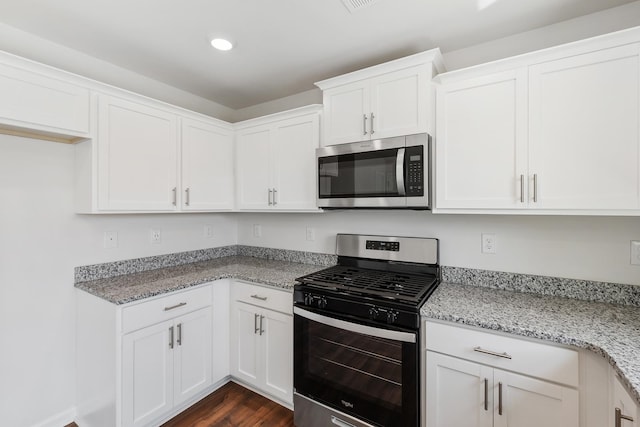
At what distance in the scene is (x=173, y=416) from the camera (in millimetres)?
2031

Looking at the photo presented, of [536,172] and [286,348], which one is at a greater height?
[536,172]

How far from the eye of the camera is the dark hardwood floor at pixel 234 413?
198cm

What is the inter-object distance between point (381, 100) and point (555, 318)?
60.1 inches

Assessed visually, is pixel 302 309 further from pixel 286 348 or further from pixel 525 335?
pixel 525 335

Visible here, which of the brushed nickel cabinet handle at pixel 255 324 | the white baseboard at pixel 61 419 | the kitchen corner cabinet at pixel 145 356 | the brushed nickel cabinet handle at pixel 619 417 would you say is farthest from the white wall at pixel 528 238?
the white baseboard at pixel 61 419

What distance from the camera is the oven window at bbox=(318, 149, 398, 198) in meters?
1.87

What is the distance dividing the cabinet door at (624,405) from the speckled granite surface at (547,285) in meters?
0.69

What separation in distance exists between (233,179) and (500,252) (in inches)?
88.1

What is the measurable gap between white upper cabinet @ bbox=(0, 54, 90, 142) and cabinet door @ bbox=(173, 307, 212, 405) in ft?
4.55

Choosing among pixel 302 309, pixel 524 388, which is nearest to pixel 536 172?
pixel 524 388

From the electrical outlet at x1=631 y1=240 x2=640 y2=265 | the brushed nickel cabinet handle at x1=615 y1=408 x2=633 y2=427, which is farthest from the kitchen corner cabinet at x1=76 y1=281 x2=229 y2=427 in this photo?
the electrical outlet at x1=631 y1=240 x2=640 y2=265

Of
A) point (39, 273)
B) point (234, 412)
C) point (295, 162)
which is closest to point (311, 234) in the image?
point (295, 162)

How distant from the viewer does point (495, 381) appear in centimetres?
135

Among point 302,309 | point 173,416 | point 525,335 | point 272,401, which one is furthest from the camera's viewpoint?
point 272,401
